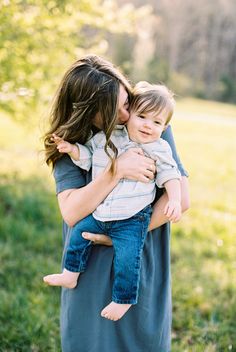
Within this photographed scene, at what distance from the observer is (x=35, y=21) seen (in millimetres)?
4211

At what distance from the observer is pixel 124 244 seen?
71.4 inches

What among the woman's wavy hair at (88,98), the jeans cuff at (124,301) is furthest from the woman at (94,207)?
the jeans cuff at (124,301)

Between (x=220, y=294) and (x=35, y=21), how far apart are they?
268cm

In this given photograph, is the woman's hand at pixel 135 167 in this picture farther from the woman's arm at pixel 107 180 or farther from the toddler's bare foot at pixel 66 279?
the toddler's bare foot at pixel 66 279

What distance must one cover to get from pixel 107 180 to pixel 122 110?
10.6 inches

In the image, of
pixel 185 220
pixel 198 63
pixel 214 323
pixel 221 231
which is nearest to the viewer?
pixel 214 323

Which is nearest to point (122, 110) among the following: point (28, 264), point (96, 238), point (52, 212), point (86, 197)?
point (86, 197)

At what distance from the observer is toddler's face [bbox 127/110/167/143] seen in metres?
1.82

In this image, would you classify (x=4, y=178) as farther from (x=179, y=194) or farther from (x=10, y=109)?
(x=179, y=194)

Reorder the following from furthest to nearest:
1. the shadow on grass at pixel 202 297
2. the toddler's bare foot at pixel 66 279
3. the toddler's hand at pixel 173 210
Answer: the shadow on grass at pixel 202 297 < the toddler's bare foot at pixel 66 279 < the toddler's hand at pixel 173 210

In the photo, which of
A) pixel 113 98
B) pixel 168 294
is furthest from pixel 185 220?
pixel 113 98

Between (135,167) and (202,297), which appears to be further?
(202,297)

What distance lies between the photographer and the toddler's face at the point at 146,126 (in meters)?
1.82

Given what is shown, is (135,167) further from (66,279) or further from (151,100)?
(66,279)
